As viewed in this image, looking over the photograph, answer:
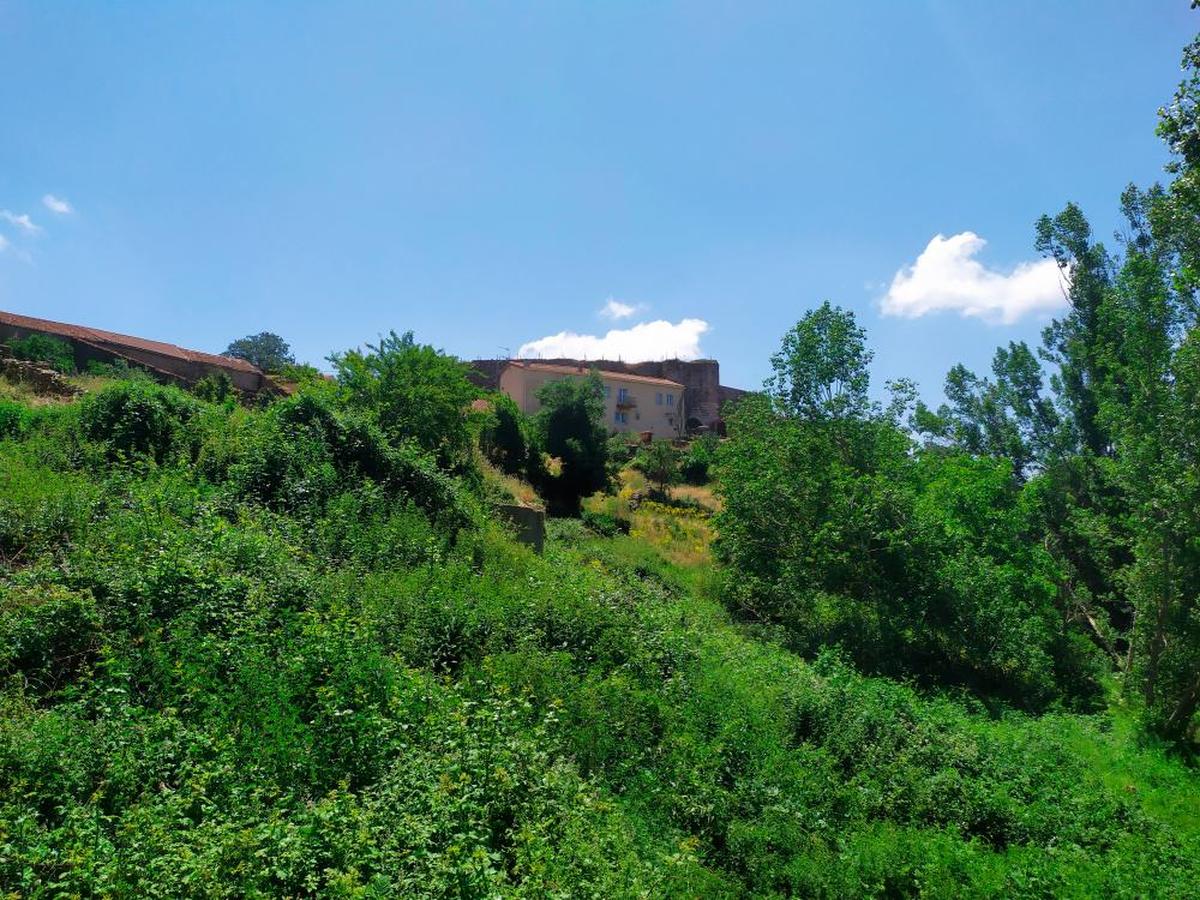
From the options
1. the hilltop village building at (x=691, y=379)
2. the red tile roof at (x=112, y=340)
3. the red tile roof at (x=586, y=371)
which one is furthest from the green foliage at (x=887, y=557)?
the hilltop village building at (x=691, y=379)

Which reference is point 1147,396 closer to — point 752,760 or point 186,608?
point 752,760

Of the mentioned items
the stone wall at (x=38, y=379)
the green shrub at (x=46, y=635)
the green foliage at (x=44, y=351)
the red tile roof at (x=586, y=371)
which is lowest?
the green shrub at (x=46, y=635)

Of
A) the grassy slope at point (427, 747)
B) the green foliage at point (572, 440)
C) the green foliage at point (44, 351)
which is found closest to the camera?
the grassy slope at point (427, 747)

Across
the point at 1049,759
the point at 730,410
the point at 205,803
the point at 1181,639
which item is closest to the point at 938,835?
the point at 1049,759

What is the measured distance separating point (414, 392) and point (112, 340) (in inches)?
813

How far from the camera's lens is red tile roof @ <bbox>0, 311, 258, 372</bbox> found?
27.6 m

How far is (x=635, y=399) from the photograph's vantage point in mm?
56375

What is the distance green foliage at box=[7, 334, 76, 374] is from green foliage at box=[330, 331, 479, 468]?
11.4m

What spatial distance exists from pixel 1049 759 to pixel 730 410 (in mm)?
13763

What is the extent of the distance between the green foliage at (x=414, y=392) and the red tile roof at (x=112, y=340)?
54.7 feet

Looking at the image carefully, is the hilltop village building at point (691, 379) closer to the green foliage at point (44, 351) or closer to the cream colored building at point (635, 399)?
the cream colored building at point (635, 399)

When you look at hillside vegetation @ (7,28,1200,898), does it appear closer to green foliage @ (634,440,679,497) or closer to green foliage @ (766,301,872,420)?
green foliage @ (766,301,872,420)

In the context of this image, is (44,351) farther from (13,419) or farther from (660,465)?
(660,465)

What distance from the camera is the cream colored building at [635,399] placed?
171 feet
